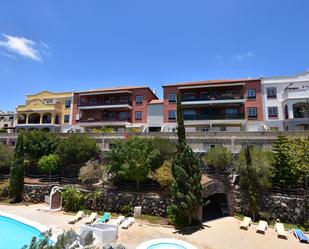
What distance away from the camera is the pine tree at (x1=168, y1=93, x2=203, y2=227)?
58.0ft

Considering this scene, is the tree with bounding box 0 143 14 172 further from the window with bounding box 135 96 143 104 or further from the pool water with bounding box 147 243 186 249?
the pool water with bounding box 147 243 186 249

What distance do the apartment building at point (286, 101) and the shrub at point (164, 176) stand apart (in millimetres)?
22941

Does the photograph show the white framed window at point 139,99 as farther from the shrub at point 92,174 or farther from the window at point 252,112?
the shrub at point 92,174

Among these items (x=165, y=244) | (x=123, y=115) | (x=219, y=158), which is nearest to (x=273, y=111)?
(x=219, y=158)

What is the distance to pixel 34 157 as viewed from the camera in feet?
93.1

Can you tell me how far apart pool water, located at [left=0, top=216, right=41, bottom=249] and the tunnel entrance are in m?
14.0

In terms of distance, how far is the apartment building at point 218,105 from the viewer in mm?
37491

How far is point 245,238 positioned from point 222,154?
9.41 meters

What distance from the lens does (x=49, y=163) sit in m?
26.5

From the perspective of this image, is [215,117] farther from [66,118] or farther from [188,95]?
[66,118]

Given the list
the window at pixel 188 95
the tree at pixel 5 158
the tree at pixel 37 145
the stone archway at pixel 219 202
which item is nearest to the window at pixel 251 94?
the window at pixel 188 95

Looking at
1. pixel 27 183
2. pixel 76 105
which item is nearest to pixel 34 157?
pixel 27 183

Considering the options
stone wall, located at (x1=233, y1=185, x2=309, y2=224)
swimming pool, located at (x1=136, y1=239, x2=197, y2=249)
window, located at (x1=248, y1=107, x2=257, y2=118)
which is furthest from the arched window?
stone wall, located at (x1=233, y1=185, x2=309, y2=224)

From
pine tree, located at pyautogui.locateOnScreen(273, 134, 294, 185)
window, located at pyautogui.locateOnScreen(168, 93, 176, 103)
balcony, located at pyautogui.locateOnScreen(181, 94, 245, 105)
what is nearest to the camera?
pine tree, located at pyautogui.locateOnScreen(273, 134, 294, 185)
